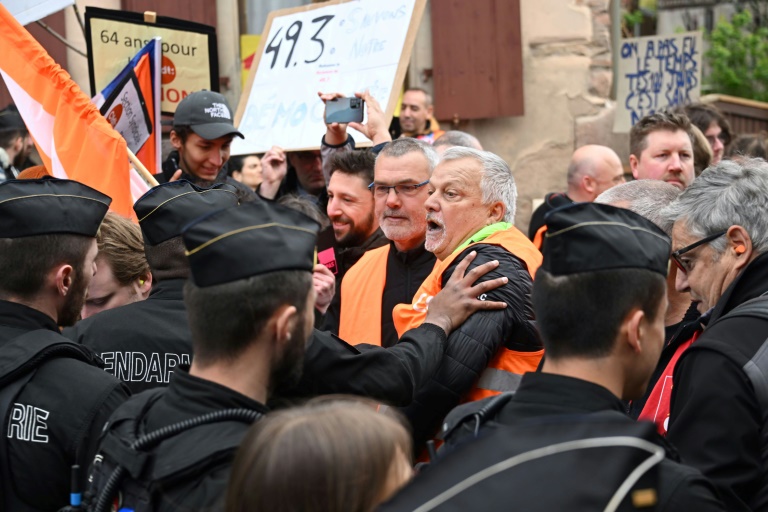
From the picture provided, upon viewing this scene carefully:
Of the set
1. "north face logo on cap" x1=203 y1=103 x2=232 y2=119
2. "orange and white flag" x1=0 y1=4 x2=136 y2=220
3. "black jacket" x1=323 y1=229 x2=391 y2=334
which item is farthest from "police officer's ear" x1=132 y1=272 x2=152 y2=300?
"north face logo on cap" x1=203 y1=103 x2=232 y2=119

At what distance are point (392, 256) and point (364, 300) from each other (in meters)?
0.26

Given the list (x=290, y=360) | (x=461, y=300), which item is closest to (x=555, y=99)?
(x=461, y=300)

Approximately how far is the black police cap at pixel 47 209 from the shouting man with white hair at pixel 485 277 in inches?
46.9

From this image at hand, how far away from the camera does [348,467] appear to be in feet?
6.07

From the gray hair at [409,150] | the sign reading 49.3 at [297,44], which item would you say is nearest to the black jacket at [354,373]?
the gray hair at [409,150]

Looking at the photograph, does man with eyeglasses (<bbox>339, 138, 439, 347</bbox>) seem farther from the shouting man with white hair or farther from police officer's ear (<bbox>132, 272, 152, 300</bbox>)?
police officer's ear (<bbox>132, 272, 152, 300</bbox>)

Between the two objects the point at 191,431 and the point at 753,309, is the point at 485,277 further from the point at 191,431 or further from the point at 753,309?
the point at 191,431

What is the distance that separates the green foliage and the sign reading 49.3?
16421 mm

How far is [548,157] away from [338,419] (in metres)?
7.98

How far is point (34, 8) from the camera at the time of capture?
19.1 ft

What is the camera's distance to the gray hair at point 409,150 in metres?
4.75

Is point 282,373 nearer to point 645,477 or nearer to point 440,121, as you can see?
point 645,477

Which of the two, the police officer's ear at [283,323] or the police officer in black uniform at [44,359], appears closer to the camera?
the police officer's ear at [283,323]

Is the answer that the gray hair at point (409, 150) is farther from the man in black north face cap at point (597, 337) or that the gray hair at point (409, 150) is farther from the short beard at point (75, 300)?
the man in black north face cap at point (597, 337)
